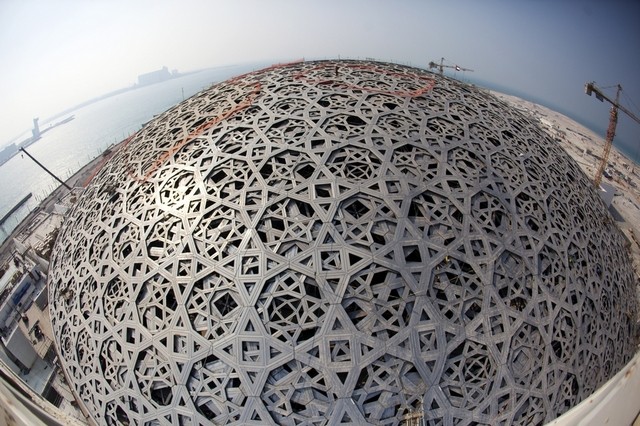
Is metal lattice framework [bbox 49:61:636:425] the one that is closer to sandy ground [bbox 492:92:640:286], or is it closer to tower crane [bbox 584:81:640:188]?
sandy ground [bbox 492:92:640:286]

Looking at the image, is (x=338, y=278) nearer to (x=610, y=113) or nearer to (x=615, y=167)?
(x=615, y=167)

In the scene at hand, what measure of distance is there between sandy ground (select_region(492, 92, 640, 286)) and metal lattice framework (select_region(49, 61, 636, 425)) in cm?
718

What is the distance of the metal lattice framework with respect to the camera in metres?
4.60

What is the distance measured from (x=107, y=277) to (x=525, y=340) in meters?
6.67

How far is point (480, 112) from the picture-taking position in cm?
747

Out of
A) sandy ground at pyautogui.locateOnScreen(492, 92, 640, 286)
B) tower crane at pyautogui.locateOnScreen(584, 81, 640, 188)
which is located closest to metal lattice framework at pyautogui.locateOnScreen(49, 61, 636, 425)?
sandy ground at pyautogui.locateOnScreen(492, 92, 640, 286)

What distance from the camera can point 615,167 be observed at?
18.0m

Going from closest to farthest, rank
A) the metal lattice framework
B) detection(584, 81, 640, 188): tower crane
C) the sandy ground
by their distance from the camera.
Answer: the metal lattice framework, the sandy ground, detection(584, 81, 640, 188): tower crane

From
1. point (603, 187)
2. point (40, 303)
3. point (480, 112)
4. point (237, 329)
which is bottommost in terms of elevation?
A: point (603, 187)

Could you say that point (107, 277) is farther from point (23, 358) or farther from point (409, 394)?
point (409, 394)

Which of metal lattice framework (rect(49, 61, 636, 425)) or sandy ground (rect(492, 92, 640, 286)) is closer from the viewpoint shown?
metal lattice framework (rect(49, 61, 636, 425))

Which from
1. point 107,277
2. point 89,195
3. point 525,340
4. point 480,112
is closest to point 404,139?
point 480,112

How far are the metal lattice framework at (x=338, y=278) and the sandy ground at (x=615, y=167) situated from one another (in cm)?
718

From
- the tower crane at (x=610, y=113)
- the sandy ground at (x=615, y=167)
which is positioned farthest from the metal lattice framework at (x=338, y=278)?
the tower crane at (x=610, y=113)
